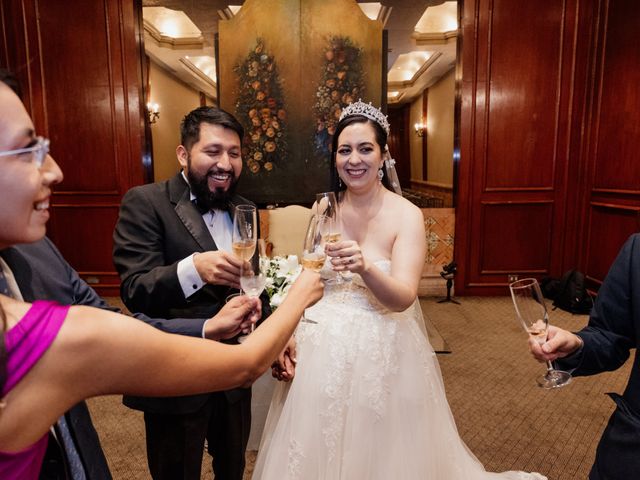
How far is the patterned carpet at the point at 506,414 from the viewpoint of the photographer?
8.74 feet

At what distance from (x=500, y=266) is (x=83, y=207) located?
5.59 metres

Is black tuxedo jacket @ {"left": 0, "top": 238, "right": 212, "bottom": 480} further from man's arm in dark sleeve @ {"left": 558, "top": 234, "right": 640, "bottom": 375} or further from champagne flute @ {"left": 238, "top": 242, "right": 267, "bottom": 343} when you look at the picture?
man's arm in dark sleeve @ {"left": 558, "top": 234, "right": 640, "bottom": 375}

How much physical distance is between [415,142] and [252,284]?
8372mm

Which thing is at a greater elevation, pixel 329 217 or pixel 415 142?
pixel 415 142

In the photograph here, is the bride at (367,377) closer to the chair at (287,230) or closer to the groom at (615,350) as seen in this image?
the groom at (615,350)

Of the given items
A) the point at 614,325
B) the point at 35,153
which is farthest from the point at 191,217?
the point at 614,325

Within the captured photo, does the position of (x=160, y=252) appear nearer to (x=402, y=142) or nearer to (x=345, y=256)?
(x=345, y=256)

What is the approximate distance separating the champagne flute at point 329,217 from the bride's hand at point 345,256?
0.10 ft

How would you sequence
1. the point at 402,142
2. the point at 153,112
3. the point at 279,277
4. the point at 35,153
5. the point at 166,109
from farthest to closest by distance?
the point at 402,142
the point at 166,109
the point at 153,112
the point at 279,277
the point at 35,153

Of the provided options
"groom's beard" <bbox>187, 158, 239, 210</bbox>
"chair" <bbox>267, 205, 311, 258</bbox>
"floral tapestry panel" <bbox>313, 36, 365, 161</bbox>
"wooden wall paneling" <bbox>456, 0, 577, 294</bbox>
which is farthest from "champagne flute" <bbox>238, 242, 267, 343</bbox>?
"wooden wall paneling" <bbox>456, 0, 577, 294</bbox>

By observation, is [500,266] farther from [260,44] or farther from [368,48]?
[260,44]

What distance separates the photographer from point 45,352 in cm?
71

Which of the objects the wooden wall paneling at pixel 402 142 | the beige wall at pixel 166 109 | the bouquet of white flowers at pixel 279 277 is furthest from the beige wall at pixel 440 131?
the bouquet of white flowers at pixel 279 277

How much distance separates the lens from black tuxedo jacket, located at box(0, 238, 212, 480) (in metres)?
1.05
